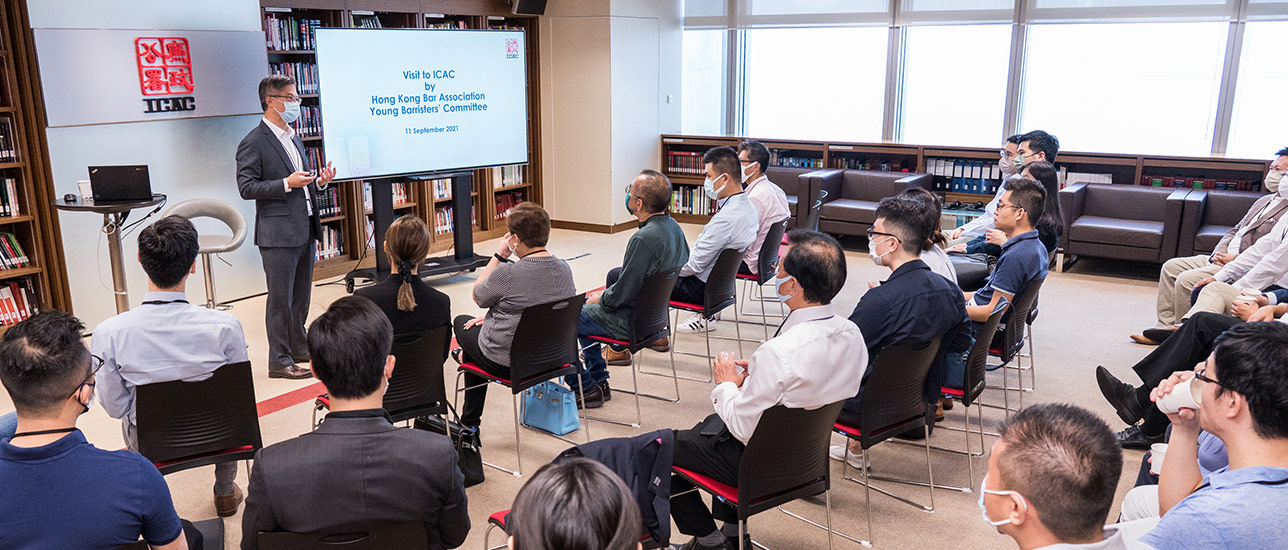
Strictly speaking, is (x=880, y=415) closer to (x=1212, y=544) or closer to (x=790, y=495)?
(x=790, y=495)

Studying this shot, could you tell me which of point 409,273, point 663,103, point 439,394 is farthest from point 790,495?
point 663,103

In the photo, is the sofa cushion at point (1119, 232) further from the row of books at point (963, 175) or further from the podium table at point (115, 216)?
the podium table at point (115, 216)

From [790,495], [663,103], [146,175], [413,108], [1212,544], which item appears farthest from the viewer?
[663,103]

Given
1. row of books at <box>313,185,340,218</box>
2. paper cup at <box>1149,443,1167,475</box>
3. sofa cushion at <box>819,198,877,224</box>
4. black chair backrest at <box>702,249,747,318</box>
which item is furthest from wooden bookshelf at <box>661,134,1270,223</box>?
paper cup at <box>1149,443,1167,475</box>

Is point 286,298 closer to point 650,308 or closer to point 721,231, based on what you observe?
point 650,308

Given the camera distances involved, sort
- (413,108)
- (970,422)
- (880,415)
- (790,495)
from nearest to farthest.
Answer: (790,495) → (880,415) → (970,422) → (413,108)

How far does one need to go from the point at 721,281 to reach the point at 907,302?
6.02 ft

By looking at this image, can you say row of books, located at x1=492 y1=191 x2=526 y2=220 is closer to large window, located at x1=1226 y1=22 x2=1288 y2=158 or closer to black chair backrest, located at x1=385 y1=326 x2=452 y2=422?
black chair backrest, located at x1=385 y1=326 x2=452 y2=422

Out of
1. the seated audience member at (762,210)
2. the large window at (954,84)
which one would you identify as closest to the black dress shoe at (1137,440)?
the seated audience member at (762,210)

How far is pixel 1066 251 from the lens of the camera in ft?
26.7

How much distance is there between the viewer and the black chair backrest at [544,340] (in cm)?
396

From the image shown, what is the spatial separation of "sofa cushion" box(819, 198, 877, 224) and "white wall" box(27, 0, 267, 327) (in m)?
5.30

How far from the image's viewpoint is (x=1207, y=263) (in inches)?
250

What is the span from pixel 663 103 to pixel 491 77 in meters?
3.07
